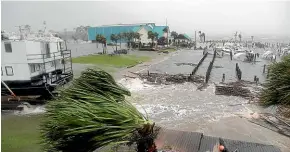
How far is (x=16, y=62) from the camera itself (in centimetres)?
1967

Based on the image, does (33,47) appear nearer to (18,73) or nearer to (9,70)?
(18,73)

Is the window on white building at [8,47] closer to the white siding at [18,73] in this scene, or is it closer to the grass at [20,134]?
the white siding at [18,73]

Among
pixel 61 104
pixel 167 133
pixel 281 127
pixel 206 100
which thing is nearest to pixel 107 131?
pixel 61 104

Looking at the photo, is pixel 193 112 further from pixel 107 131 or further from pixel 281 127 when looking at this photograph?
pixel 107 131

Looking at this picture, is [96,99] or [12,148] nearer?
[96,99]

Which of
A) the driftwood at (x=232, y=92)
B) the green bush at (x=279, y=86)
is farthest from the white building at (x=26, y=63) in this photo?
the green bush at (x=279, y=86)

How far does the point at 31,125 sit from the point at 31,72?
5975mm

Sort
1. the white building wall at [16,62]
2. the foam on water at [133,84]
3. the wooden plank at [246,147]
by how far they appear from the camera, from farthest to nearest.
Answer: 1. the foam on water at [133,84]
2. the white building wall at [16,62]
3. the wooden plank at [246,147]

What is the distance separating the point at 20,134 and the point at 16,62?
7.69m

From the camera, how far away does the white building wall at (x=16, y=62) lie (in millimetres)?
19297

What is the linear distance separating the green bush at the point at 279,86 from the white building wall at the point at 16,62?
1829 cm

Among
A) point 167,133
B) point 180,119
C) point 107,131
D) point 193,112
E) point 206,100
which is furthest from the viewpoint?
point 206,100

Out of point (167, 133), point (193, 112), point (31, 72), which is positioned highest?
point (31, 72)

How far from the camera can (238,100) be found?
920 inches
